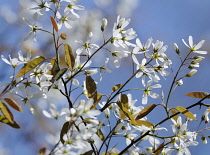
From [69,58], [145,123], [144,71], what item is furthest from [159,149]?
[69,58]

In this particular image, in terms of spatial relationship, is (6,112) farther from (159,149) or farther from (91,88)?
(159,149)

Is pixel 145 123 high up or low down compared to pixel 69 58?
down

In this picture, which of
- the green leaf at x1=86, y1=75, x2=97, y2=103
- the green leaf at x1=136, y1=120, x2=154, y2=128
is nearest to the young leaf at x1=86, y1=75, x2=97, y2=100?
the green leaf at x1=86, y1=75, x2=97, y2=103

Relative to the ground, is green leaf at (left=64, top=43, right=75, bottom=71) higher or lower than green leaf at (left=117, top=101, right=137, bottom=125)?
higher

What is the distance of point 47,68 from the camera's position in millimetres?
697

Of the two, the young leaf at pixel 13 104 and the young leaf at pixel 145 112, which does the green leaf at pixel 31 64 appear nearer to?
the young leaf at pixel 13 104

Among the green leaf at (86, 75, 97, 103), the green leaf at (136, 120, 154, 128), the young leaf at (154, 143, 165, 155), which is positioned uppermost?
the green leaf at (86, 75, 97, 103)

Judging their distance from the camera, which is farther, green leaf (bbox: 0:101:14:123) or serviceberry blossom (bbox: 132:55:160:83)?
serviceberry blossom (bbox: 132:55:160:83)

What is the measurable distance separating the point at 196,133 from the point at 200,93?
88mm

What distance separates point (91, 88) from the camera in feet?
2.39

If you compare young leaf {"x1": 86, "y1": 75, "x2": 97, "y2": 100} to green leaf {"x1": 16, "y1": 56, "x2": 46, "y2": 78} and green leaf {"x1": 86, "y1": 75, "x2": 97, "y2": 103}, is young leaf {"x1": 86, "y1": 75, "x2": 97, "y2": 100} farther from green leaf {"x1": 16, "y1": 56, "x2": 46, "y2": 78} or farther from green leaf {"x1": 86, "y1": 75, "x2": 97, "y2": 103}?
green leaf {"x1": 16, "y1": 56, "x2": 46, "y2": 78}

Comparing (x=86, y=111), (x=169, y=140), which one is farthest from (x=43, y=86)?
(x=169, y=140)

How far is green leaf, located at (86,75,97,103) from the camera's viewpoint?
0.72m

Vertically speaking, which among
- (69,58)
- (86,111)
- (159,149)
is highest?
(69,58)
